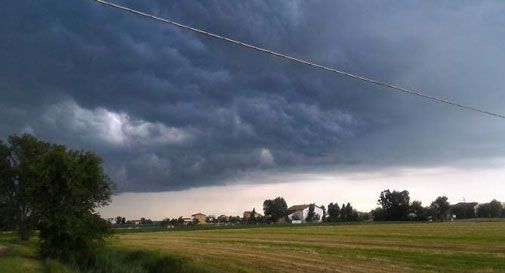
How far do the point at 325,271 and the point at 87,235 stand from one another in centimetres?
2776

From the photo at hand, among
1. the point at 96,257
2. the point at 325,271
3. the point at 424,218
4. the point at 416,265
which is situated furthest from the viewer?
the point at 424,218

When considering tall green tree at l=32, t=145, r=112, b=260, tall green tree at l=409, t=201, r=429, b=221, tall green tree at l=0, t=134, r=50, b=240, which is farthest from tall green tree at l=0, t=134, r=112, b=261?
tall green tree at l=409, t=201, r=429, b=221

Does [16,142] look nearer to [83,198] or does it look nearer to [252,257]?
[83,198]

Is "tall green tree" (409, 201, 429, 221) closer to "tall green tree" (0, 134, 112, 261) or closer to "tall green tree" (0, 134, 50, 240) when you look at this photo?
"tall green tree" (0, 134, 50, 240)

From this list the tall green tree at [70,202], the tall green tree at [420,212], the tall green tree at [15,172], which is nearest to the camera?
the tall green tree at [70,202]

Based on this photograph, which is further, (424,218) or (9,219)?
(424,218)

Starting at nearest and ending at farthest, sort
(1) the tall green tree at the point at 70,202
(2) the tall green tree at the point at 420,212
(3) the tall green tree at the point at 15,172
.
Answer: (1) the tall green tree at the point at 70,202, (3) the tall green tree at the point at 15,172, (2) the tall green tree at the point at 420,212

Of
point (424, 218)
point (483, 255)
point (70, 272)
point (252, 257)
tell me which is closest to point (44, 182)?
point (70, 272)

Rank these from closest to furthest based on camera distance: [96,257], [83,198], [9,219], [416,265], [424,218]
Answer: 1. [416,265]
2. [96,257]
3. [83,198]
4. [9,219]
5. [424,218]

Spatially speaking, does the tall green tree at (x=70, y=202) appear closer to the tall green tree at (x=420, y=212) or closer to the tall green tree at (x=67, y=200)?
the tall green tree at (x=67, y=200)

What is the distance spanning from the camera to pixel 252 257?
1494 inches

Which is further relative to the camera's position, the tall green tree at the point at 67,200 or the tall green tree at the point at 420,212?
the tall green tree at the point at 420,212

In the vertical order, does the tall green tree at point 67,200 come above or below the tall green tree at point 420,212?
below

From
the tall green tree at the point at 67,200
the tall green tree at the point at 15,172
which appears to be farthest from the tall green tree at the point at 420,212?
the tall green tree at the point at 67,200
